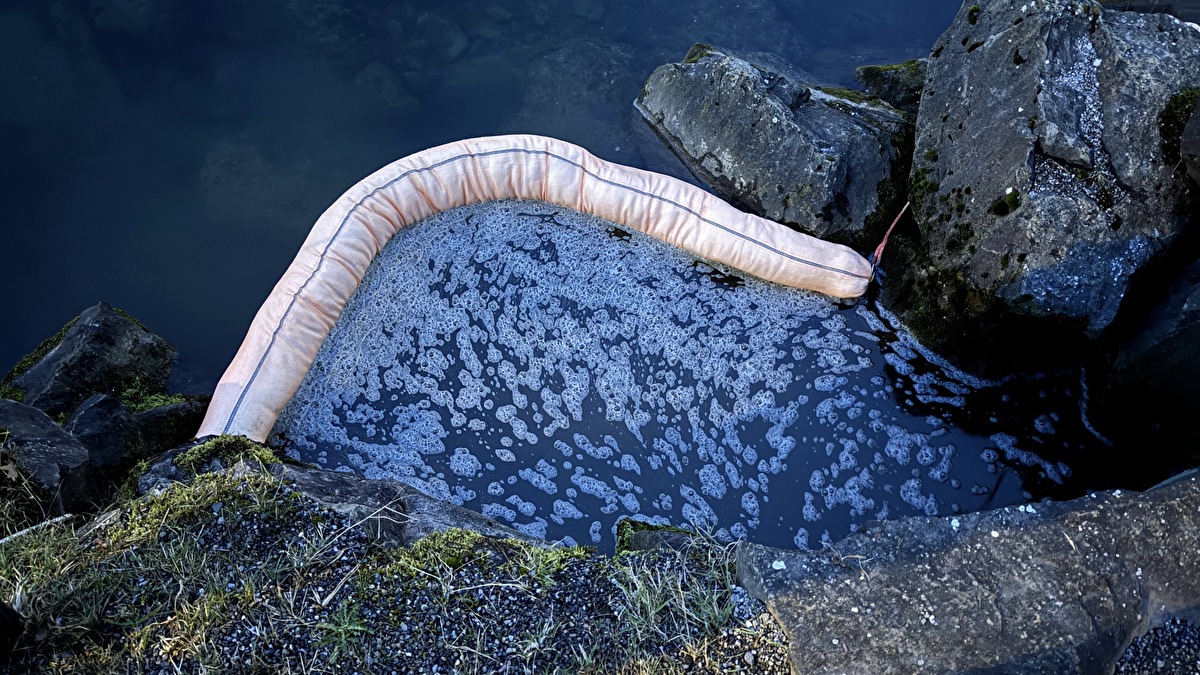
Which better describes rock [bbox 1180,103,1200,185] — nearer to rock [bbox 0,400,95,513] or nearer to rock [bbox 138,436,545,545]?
rock [bbox 138,436,545,545]

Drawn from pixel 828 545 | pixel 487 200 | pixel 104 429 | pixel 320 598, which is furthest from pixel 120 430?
pixel 828 545

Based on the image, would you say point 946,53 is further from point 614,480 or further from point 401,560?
point 401,560

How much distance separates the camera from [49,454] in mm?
3129

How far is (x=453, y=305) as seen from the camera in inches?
171

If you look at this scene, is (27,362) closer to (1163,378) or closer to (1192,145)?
(1163,378)

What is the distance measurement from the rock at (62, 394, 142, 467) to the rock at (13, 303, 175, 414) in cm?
30

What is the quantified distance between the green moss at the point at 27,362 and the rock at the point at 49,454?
75cm

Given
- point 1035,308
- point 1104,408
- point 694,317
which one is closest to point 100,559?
point 694,317

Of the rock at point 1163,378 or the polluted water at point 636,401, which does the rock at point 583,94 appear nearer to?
the polluted water at point 636,401

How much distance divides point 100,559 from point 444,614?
46.1 inches

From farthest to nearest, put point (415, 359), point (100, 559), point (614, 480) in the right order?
point (415, 359), point (614, 480), point (100, 559)

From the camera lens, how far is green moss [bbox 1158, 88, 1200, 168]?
3.94 meters

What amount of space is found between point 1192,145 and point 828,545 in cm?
259

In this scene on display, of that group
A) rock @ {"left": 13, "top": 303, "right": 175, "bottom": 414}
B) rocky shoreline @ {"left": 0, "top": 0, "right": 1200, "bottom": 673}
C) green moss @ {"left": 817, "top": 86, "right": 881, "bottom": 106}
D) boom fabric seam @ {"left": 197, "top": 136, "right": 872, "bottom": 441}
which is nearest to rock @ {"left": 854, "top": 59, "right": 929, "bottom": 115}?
green moss @ {"left": 817, "top": 86, "right": 881, "bottom": 106}
